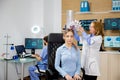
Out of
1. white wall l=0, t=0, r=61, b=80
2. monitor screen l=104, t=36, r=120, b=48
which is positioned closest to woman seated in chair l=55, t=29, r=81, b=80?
monitor screen l=104, t=36, r=120, b=48

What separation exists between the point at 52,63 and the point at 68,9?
2.29 metres

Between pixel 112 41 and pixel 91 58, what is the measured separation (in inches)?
60.5

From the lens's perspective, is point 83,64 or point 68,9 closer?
point 83,64

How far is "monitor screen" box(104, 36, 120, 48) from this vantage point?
463 cm

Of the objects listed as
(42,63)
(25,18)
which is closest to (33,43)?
(25,18)

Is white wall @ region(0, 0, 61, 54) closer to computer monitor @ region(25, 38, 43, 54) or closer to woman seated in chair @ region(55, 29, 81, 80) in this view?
computer monitor @ region(25, 38, 43, 54)

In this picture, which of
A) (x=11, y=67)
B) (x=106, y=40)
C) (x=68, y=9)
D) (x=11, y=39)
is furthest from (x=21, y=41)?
(x=106, y=40)

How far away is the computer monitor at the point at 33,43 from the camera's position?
524cm

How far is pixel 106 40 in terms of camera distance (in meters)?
4.73

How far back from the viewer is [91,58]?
333cm

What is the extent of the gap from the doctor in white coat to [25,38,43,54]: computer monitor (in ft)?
6.67

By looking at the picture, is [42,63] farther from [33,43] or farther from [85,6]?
[85,6]

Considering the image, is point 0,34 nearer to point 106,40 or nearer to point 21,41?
point 21,41

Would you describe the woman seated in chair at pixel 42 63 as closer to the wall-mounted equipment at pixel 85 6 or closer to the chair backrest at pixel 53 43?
the chair backrest at pixel 53 43
